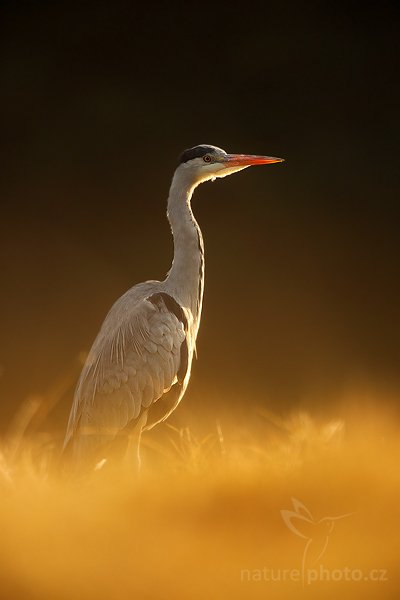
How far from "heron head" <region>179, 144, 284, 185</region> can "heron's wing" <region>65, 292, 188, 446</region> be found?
0.42m

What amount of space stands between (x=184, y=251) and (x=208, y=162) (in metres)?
0.30

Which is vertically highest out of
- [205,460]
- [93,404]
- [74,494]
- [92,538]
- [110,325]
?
[110,325]

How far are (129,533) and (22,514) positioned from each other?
0.75ft

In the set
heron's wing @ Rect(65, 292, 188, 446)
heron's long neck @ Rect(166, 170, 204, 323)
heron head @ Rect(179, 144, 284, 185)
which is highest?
heron head @ Rect(179, 144, 284, 185)

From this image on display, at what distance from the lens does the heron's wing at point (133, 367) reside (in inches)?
98.2

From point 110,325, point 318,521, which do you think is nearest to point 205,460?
point 318,521

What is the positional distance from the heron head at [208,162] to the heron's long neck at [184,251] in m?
0.04

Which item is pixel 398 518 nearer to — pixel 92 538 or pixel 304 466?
pixel 304 466

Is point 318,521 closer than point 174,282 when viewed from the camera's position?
Yes

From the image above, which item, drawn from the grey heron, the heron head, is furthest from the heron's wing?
the heron head

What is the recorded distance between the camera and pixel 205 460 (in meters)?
2.00

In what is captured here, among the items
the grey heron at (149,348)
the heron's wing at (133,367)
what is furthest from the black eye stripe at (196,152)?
the heron's wing at (133,367)

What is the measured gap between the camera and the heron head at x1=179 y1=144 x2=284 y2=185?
103 inches

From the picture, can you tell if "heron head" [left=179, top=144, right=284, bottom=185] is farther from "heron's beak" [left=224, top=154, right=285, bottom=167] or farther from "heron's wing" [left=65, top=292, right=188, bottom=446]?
"heron's wing" [left=65, top=292, right=188, bottom=446]
